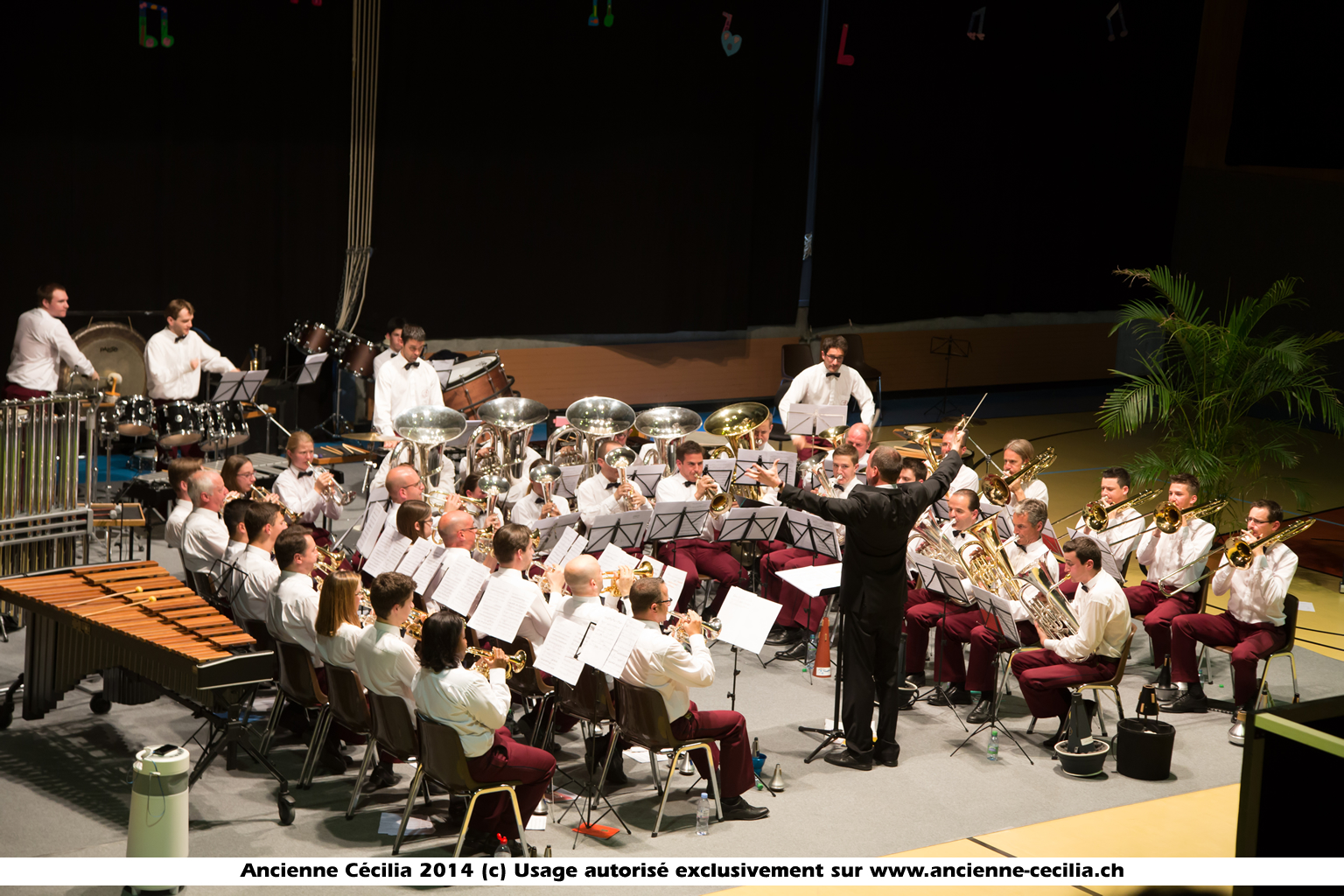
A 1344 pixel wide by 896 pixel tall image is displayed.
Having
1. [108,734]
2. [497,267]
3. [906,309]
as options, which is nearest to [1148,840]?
[108,734]

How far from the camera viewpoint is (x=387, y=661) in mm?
6273

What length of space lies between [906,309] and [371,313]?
23.7 ft

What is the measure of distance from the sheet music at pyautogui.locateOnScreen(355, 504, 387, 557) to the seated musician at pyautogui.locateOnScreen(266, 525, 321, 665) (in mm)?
1078

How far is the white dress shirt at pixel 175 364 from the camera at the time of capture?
11.8m

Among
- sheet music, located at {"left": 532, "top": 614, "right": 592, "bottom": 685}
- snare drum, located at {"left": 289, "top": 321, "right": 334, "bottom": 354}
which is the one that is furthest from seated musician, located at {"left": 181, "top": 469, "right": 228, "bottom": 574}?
snare drum, located at {"left": 289, "top": 321, "right": 334, "bottom": 354}

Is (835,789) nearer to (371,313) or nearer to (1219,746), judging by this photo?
(1219,746)

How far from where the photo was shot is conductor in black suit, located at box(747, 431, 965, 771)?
287 inches

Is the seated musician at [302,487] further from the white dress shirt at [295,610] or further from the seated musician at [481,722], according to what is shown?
the seated musician at [481,722]

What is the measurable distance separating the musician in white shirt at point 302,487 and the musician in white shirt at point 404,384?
209 centimetres

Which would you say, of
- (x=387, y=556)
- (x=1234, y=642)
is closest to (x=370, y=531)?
(x=387, y=556)

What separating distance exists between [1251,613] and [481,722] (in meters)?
4.91

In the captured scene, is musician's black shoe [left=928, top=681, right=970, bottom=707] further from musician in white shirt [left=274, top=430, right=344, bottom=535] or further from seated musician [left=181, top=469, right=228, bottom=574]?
seated musician [left=181, top=469, right=228, bottom=574]

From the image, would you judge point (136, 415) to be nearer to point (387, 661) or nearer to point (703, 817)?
point (387, 661)

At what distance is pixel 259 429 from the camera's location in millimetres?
13531
